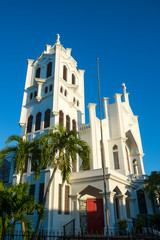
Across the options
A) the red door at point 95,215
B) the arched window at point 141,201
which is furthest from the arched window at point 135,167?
the red door at point 95,215

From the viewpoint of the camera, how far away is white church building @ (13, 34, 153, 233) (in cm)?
1833

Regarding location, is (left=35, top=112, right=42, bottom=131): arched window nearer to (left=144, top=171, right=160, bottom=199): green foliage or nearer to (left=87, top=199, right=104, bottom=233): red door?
(left=87, top=199, right=104, bottom=233): red door

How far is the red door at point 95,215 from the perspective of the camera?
1834 cm

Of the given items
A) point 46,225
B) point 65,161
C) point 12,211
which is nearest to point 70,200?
point 46,225

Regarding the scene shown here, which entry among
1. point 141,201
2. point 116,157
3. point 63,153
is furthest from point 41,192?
point 141,201

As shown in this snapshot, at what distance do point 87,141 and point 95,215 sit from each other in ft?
26.8

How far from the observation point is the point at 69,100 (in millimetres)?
27203

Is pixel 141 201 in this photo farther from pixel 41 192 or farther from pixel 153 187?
pixel 41 192

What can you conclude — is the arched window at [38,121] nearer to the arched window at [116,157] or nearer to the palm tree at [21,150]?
the palm tree at [21,150]

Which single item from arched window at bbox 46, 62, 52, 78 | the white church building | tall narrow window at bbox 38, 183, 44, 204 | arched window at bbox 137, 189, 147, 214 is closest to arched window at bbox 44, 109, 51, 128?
the white church building

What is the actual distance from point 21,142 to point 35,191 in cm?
666

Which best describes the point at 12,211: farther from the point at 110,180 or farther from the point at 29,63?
the point at 29,63

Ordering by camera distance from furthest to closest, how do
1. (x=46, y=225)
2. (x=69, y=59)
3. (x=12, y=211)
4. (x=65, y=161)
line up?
1. (x=69, y=59)
2. (x=46, y=225)
3. (x=65, y=161)
4. (x=12, y=211)

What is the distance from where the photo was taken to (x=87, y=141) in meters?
23.8
